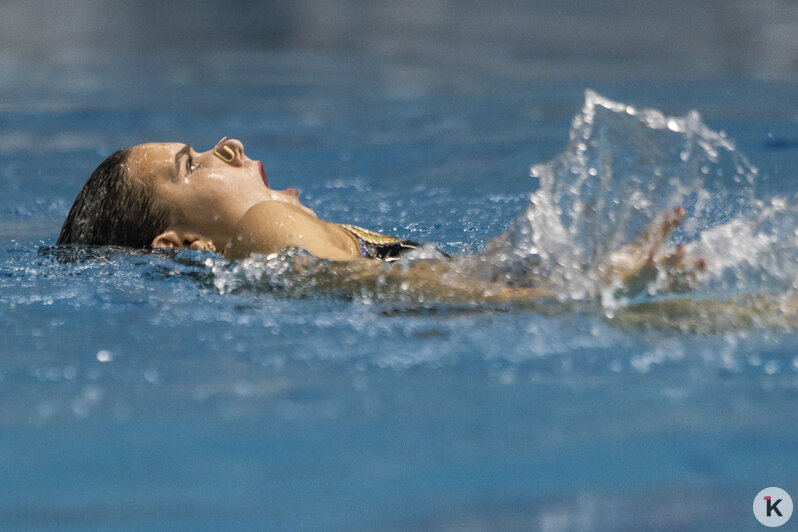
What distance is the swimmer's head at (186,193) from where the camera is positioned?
11.0 feet

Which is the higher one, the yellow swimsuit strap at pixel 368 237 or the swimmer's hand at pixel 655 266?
the yellow swimsuit strap at pixel 368 237

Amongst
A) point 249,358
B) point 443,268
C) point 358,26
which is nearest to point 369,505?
point 249,358

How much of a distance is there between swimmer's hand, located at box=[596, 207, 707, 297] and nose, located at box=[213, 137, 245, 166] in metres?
1.27

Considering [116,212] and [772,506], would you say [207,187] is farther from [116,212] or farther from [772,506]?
[772,506]

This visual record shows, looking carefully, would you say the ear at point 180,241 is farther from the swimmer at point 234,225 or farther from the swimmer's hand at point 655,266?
the swimmer's hand at point 655,266

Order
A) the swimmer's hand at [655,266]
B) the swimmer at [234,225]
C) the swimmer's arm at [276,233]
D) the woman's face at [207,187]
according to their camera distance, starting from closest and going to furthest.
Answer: the swimmer's hand at [655,266], the swimmer at [234,225], the swimmer's arm at [276,233], the woman's face at [207,187]

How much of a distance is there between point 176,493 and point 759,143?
187 inches

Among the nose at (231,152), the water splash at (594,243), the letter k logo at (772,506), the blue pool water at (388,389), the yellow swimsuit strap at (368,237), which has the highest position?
the nose at (231,152)

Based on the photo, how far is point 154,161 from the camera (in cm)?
345

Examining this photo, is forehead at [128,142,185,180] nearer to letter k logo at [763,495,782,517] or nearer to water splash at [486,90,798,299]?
water splash at [486,90,798,299]

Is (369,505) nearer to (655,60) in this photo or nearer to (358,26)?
(655,60)

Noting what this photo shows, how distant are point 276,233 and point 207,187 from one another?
42 cm

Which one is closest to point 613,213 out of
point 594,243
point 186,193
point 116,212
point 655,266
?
point 594,243

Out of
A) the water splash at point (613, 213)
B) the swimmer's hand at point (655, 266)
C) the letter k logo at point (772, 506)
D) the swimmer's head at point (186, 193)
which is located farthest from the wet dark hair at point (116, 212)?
the letter k logo at point (772, 506)
